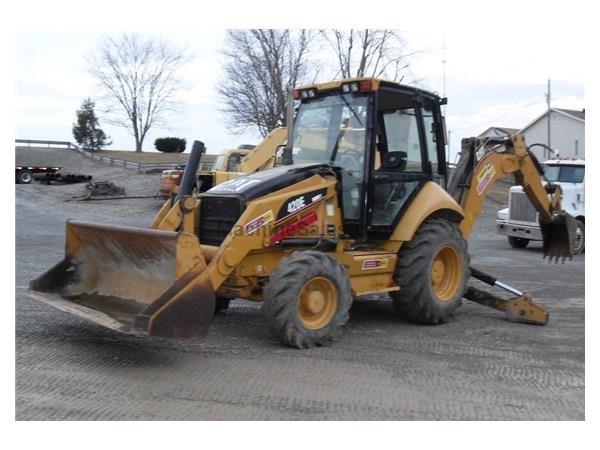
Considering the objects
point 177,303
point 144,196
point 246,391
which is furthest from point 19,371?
point 144,196

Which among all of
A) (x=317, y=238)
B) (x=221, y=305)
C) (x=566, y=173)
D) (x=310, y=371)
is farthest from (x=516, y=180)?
(x=566, y=173)

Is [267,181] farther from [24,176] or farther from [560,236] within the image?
[24,176]

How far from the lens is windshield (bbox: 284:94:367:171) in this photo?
7148mm

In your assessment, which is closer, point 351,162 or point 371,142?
point 371,142

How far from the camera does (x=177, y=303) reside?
17.5ft

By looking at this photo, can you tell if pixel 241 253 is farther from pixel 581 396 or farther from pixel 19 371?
pixel 581 396

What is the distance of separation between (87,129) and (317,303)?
48304 millimetres

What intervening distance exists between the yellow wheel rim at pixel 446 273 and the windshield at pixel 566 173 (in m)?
9.89

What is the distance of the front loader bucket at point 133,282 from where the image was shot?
5301mm

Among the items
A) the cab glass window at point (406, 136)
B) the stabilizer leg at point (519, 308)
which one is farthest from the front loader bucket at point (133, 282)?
the stabilizer leg at point (519, 308)

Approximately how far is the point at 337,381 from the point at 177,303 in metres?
1.45

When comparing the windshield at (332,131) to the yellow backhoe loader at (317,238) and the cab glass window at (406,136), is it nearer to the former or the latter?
the yellow backhoe loader at (317,238)

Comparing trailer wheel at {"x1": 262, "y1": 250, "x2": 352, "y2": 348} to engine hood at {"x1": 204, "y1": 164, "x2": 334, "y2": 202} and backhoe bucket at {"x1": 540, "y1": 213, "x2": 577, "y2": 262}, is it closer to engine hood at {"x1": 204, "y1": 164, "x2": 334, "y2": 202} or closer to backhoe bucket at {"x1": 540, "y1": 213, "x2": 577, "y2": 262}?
engine hood at {"x1": 204, "y1": 164, "x2": 334, "y2": 202}

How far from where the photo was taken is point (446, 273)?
7.78 m
